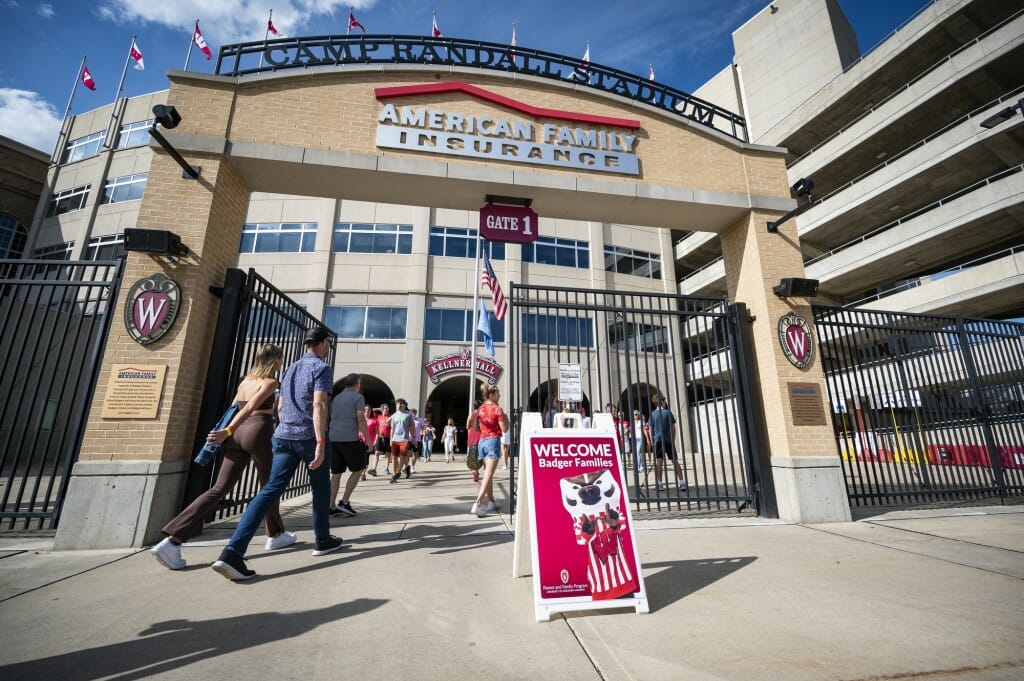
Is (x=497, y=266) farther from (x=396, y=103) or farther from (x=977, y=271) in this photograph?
(x=977, y=271)

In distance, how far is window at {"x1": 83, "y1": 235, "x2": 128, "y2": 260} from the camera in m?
22.8

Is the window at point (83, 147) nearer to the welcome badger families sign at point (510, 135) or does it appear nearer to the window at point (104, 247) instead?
the window at point (104, 247)

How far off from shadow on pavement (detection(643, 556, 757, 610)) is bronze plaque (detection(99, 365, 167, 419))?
5441 millimetres

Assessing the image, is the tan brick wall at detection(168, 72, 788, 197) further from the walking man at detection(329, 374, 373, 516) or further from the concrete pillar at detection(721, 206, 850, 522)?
the walking man at detection(329, 374, 373, 516)

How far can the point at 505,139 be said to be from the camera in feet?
22.0

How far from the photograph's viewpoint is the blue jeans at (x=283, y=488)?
3.48m

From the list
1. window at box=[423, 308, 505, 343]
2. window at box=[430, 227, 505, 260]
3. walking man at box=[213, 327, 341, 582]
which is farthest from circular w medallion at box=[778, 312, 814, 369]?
window at box=[430, 227, 505, 260]

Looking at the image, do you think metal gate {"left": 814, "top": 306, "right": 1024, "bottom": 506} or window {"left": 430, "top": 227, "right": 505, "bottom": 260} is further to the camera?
window {"left": 430, "top": 227, "right": 505, "bottom": 260}

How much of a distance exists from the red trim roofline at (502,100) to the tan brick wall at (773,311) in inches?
109

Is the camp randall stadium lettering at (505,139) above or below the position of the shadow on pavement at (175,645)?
above

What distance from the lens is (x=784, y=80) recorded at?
2664 centimetres

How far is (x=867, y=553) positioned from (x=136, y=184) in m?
33.4

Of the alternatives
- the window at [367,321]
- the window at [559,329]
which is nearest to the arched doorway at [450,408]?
the window at [367,321]

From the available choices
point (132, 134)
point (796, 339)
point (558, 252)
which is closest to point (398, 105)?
point (796, 339)
